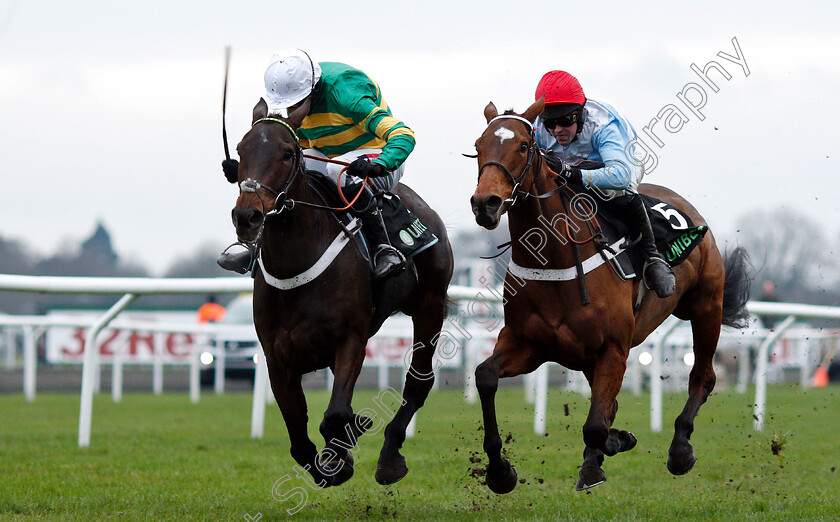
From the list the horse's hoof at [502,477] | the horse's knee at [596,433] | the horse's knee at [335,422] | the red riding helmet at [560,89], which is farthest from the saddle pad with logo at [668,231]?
the horse's knee at [335,422]

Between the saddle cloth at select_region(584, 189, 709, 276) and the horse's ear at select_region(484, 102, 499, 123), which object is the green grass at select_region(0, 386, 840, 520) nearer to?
the saddle cloth at select_region(584, 189, 709, 276)

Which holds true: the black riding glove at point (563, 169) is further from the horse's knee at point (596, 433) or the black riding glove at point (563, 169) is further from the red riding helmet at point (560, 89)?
the horse's knee at point (596, 433)

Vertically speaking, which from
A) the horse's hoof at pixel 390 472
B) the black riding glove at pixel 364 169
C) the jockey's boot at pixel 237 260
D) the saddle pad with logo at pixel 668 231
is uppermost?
the black riding glove at pixel 364 169

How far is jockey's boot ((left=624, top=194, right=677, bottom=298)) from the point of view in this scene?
562 centimetres

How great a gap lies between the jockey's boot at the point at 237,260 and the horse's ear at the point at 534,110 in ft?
5.09

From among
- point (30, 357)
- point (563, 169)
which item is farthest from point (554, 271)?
point (30, 357)

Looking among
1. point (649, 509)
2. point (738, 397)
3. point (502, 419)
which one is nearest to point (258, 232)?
point (649, 509)

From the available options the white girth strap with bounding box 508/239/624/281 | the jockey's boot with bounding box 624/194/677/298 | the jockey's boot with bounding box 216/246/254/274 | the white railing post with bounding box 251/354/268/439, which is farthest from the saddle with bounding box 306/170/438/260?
the white railing post with bounding box 251/354/268/439

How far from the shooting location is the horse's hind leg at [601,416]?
5094 mm

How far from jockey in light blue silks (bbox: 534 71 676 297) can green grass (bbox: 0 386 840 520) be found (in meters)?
1.33

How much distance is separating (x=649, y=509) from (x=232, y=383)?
16107 millimetres

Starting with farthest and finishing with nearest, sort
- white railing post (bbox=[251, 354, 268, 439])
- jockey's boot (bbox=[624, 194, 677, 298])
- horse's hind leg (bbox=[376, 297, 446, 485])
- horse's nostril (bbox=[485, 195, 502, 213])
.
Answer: white railing post (bbox=[251, 354, 268, 439])
horse's hind leg (bbox=[376, 297, 446, 485])
jockey's boot (bbox=[624, 194, 677, 298])
horse's nostril (bbox=[485, 195, 502, 213])

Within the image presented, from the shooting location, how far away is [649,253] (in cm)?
572

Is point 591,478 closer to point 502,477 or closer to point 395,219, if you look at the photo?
point 502,477
